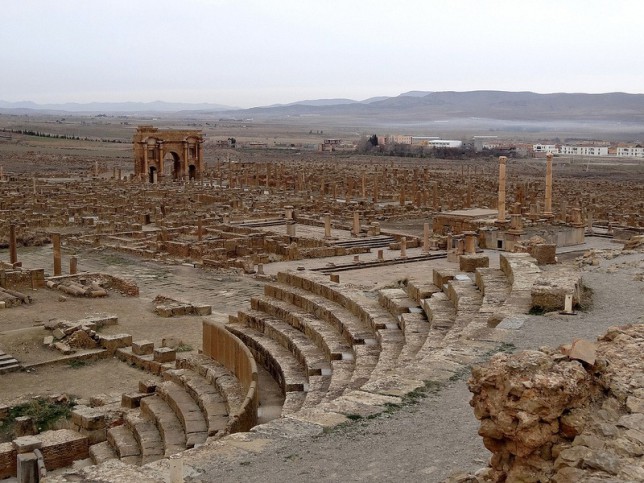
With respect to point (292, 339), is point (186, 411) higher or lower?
lower

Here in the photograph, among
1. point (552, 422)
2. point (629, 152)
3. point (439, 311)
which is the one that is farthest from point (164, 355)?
point (629, 152)

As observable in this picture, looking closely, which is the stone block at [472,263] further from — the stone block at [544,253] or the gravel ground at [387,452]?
the gravel ground at [387,452]

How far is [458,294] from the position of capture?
552 inches

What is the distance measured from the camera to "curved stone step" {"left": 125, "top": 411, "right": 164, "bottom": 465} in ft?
36.8

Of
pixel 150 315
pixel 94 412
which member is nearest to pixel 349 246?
pixel 150 315

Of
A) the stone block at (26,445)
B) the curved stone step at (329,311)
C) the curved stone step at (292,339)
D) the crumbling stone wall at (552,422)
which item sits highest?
the crumbling stone wall at (552,422)

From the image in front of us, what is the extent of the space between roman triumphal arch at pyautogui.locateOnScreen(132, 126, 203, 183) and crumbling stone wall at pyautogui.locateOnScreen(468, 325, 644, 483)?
6713cm

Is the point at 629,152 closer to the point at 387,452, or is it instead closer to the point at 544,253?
the point at 544,253

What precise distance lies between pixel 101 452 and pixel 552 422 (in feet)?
26.2

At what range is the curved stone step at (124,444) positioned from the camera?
1133 cm

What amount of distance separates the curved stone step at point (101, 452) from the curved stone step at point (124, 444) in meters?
0.06

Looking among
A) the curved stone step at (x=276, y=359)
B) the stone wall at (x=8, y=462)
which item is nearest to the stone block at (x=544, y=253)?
the curved stone step at (x=276, y=359)

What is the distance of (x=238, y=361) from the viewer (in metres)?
13.4

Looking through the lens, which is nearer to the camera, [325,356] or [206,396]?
[206,396]
